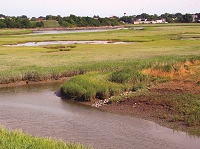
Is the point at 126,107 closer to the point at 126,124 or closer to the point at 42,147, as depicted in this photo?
the point at 126,124

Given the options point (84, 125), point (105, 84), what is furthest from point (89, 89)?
point (84, 125)

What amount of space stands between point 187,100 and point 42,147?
10943mm

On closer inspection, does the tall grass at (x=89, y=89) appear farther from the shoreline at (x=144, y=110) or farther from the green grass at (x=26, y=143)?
the green grass at (x=26, y=143)

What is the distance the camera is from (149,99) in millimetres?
21328

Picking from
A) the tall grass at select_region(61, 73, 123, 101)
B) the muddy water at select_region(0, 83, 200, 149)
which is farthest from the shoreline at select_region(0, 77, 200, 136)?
the tall grass at select_region(61, 73, 123, 101)

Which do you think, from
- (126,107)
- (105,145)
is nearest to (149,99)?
(126,107)

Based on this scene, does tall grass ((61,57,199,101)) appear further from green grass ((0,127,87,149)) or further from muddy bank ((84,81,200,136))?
green grass ((0,127,87,149))

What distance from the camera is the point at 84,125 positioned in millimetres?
17625

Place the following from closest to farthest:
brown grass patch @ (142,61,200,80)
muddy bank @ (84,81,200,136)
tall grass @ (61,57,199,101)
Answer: muddy bank @ (84,81,200,136) → tall grass @ (61,57,199,101) → brown grass patch @ (142,61,200,80)

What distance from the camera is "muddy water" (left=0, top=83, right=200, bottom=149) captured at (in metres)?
15.0

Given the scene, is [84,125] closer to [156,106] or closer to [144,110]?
[144,110]

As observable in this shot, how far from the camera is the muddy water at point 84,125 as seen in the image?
14961 millimetres

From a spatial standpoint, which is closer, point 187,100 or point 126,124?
point 126,124

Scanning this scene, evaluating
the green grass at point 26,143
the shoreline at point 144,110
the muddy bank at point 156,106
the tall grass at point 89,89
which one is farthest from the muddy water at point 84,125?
the green grass at point 26,143
